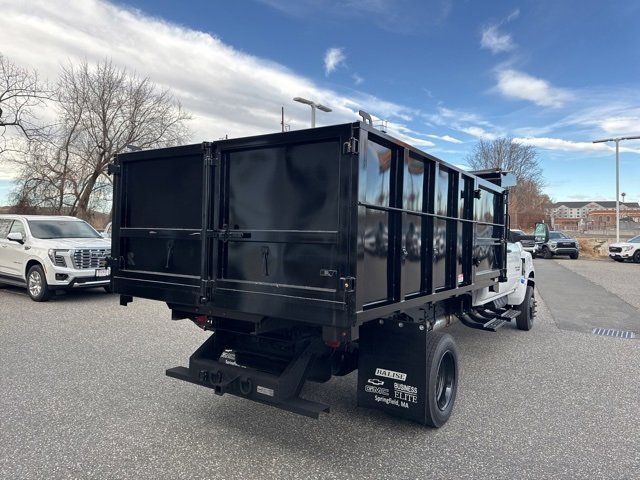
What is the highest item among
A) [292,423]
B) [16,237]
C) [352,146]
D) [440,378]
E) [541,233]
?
[352,146]

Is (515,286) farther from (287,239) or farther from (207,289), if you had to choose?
(207,289)

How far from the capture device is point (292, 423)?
161 inches

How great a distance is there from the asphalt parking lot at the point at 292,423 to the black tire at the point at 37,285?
3700mm

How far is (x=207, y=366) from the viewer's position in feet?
12.9

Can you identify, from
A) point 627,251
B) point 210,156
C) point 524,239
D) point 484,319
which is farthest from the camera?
point 627,251

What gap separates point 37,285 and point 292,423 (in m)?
8.66

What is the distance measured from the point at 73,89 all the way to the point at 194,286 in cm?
2930

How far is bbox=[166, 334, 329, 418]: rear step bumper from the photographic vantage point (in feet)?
11.5

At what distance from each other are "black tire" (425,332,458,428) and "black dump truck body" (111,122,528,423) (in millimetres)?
290

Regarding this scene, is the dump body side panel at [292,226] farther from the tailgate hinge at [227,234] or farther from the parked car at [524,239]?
the parked car at [524,239]

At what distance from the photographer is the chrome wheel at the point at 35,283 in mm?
10258

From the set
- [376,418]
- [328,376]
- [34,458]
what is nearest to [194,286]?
[328,376]

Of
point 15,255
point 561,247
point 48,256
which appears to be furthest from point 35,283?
point 561,247

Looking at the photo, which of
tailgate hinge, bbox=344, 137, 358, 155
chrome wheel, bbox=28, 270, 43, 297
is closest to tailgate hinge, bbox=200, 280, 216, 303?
tailgate hinge, bbox=344, 137, 358, 155
